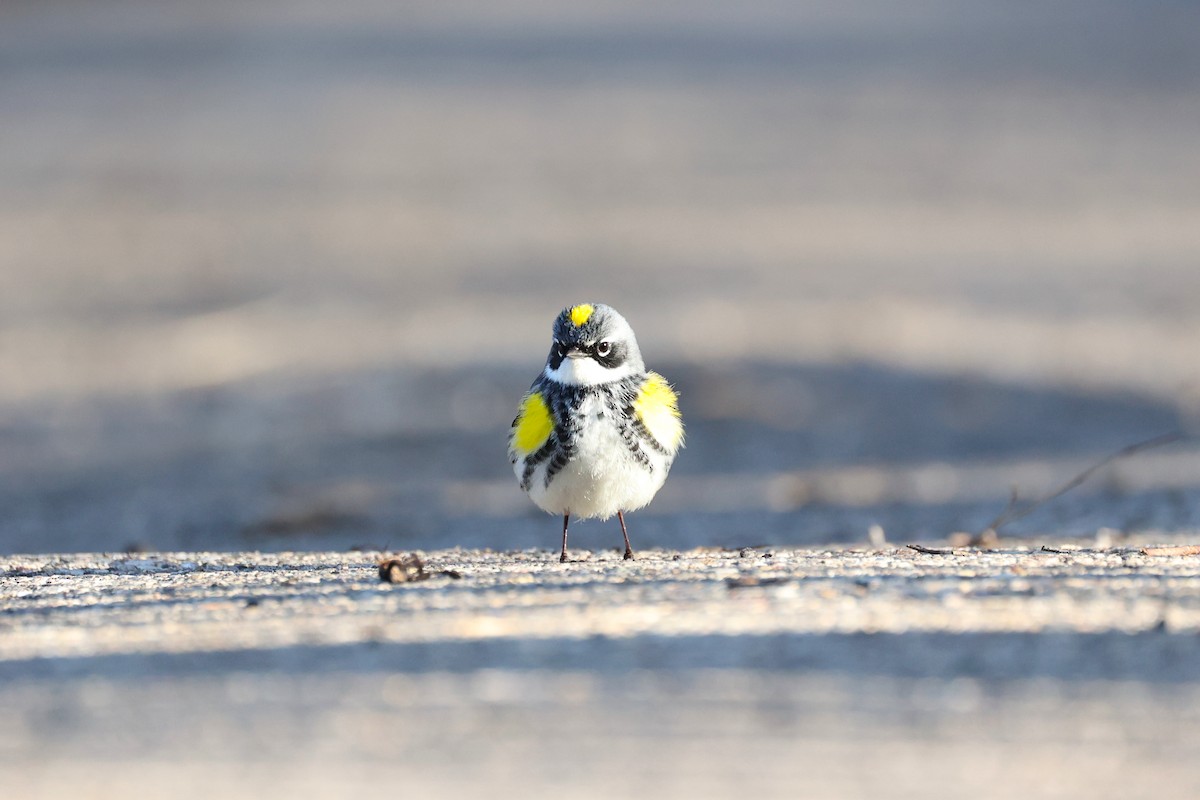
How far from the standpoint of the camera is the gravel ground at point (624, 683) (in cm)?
404

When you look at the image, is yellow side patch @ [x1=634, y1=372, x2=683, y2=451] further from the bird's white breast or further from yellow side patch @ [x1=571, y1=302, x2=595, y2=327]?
yellow side patch @ [x1=571, y1=302, x2=595, y2=327]

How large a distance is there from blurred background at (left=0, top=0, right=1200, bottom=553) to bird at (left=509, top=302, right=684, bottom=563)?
1.80m

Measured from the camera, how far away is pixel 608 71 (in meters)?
29.9

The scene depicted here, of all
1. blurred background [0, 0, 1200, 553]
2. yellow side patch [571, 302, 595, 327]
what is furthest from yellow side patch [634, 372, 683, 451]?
blurred background [0, 0, 1200, 553]

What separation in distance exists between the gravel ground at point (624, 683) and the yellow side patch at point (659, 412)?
693 millimetres

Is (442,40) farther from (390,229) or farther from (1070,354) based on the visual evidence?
(1070,354)

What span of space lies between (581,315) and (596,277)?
915cm

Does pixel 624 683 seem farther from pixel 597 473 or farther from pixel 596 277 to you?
pixel 596 277

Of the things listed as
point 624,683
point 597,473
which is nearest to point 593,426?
point 597,473

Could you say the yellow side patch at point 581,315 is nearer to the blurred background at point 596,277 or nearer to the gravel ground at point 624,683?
the gravel ground at point 624,683

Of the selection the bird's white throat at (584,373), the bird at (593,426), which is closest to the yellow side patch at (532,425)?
the bird at (593,426)

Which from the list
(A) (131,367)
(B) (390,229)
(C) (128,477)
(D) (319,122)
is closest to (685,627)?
(C) (128,477)

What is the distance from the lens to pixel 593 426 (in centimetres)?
613

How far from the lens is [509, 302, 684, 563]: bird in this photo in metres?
6.12
